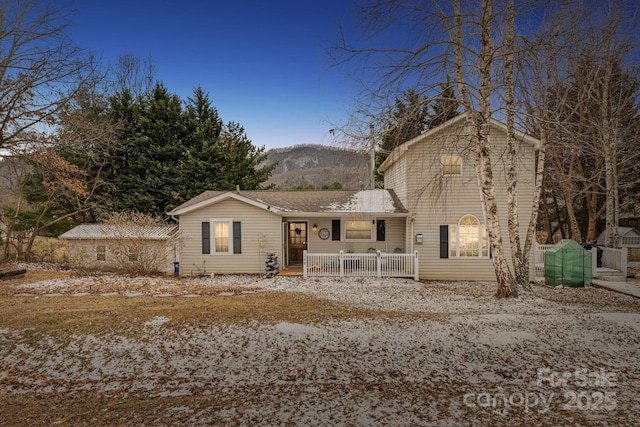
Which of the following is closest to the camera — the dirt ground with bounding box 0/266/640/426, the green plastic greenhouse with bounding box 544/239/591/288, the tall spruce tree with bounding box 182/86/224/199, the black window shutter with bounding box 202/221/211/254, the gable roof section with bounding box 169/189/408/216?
the dirt ground with bounding box 0/266/640/426

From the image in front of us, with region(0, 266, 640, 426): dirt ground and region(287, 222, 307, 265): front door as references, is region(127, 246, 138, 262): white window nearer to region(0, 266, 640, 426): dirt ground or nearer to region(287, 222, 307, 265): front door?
region(0, 266, 640, 426): dirt ground

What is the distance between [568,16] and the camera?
952 cm

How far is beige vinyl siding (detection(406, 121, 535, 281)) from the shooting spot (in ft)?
41.9

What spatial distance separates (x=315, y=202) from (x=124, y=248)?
8255 mm

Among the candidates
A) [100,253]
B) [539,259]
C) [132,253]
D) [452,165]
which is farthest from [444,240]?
[100,253]

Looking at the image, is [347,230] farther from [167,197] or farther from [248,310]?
[167,197]

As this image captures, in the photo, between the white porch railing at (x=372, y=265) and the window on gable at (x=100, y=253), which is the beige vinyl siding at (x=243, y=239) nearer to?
the white porch railing at (x=372, y=265)

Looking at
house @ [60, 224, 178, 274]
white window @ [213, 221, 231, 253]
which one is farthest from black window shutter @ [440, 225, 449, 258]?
house @ [60, 224, 178, 274]

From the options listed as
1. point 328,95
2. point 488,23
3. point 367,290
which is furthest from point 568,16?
point 367,290

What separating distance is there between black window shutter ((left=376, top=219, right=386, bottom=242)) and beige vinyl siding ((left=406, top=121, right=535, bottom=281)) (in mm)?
1570

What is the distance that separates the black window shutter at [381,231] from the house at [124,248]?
8.84 m

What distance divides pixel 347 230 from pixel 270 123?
727 inches

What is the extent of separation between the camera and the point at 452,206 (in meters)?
13.0

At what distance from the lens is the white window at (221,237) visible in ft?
44.9
